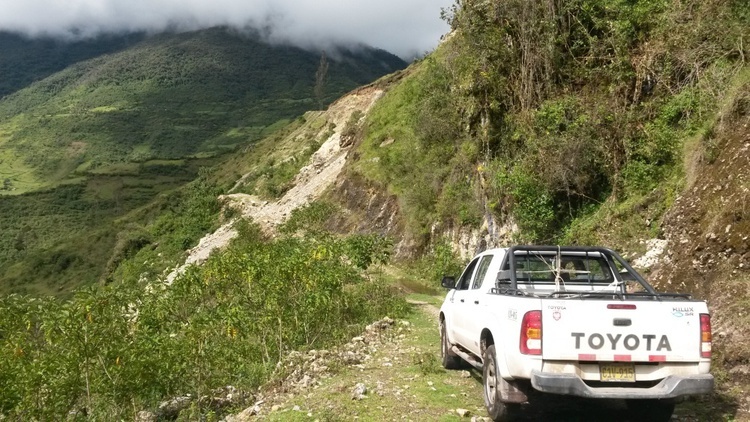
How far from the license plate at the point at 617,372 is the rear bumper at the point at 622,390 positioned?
9 cm

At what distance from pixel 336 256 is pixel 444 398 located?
9.14 metres

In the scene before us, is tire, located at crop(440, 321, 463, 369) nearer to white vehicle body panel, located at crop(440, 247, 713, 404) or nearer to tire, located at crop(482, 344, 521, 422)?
tire, located at crop(482, 344, 521, 422)

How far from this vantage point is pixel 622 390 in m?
5.54

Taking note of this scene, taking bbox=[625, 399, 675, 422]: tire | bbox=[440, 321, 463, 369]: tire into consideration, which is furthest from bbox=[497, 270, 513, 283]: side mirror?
bbox=[440, 321, 463, 369]: tire

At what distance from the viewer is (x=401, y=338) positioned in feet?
39.4

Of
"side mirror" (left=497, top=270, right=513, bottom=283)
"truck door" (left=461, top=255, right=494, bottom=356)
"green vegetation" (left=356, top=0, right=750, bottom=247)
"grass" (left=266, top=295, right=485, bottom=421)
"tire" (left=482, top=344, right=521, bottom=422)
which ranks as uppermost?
"green vegetation" (left=356, top=0, right=750, bottom=247)

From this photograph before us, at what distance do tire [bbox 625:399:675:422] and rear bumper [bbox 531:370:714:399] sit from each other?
0.69 meters

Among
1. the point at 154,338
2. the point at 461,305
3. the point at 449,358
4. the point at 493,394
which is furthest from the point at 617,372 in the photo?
the point at 154,338

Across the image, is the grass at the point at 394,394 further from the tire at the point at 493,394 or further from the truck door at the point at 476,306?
the truck door at the point at 476,306

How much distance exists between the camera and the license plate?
18.2 ft

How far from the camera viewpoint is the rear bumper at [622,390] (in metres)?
5.40

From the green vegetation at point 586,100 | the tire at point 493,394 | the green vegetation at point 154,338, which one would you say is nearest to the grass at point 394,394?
the tire at point 493,394

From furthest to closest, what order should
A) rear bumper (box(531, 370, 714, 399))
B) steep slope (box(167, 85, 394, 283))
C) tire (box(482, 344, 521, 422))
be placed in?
steep slope (box(167, 85, 394, 283))
tire (box(482, 344, 521, 422))
rear bumper (box(531, 370, 714, 399))

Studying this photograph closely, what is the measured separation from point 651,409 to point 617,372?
1.16 meters
